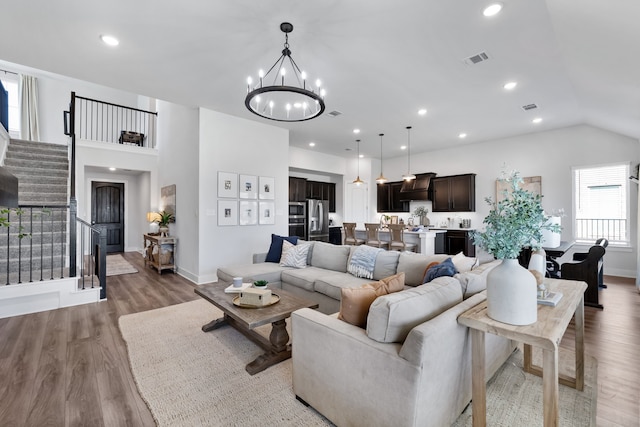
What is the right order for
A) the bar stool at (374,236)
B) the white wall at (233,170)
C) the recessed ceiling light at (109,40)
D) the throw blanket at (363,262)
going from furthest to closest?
the bar stool at (374,236)
the white wall at (233,170)
the throw blanket at (363,262)
the recessed ceiling light at (109,40)

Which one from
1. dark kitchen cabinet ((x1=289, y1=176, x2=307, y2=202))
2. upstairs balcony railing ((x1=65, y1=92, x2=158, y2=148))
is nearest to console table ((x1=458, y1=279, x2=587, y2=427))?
dark kitchen cabinet ((x1=289, y1=176, x2=307, y2=202))

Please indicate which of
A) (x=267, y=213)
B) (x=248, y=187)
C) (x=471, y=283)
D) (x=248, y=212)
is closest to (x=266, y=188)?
(x=248, y=187)

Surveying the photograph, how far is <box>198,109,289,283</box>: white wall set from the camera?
5078 millimetres

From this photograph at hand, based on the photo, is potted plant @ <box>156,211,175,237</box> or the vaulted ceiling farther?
potted plant @ <box>156,211,175,237</box>

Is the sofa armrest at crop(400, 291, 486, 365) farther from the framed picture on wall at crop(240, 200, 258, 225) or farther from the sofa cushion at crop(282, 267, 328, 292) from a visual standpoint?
the framed picture on wall at crop(240, 200, 258, 225)

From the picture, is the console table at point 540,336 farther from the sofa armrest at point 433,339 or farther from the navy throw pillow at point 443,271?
the navy throw pillow at point 443,271

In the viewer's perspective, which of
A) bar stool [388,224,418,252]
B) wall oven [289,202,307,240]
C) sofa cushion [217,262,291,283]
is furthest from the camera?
wall oven [289,202,307,240]

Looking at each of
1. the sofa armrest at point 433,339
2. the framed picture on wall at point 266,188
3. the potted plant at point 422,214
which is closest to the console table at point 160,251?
the framed picture on wall at point 266,188

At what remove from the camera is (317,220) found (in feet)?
27.1

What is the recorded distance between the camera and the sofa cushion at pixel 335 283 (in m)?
3.14

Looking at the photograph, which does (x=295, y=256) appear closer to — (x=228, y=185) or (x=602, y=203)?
(x=228, y=185)

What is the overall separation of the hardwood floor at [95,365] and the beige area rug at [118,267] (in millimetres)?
2086

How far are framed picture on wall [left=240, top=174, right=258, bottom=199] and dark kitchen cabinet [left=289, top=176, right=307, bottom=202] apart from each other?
225 centimetres

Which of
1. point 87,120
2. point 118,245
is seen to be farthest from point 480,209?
point 87,120
